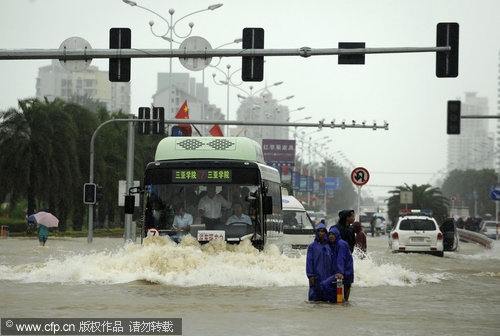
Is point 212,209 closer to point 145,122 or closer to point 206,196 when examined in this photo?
point 206,196

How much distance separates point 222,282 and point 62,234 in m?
41.9

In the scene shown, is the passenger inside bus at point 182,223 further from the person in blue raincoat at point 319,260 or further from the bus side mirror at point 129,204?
the person in blue raincoat at point 319,260

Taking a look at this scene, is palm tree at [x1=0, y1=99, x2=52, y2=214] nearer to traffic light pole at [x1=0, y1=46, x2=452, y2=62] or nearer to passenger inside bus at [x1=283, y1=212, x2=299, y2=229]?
passenger inside bus at [x1=283, y1=212, x2=299, y2=229]

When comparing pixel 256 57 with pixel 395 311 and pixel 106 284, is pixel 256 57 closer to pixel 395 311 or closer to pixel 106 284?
pixel 106 284

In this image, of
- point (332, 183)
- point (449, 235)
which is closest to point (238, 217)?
point (449, 235)

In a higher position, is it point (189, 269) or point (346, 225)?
point (346, 225)

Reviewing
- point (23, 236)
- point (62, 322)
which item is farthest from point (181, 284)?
point (23, 236)

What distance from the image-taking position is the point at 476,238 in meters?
59.3

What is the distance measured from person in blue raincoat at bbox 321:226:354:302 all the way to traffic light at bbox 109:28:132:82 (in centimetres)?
672

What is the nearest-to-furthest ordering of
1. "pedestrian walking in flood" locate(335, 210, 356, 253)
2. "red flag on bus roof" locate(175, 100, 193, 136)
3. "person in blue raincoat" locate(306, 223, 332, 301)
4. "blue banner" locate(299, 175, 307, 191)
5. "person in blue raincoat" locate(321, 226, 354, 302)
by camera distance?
"person in blue raincoat" locate(321, 226, 354, 302) → "person in blue raincoat" locate(306, 223, 332, 301) → "pedestrian walking in flood" locate(335, 210, 356, 253) → "red flag on bus roof" locate(175, 100, 193, 136) → "blue banner" locate(299, 175, 307, 191)

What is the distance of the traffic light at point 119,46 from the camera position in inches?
846

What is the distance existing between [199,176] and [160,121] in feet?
61.3

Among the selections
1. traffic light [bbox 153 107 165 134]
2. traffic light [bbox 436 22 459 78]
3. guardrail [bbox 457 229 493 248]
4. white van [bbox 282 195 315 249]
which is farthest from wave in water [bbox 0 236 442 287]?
guardrail [bbox 457 229 493 248]

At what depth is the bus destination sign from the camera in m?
21.9
